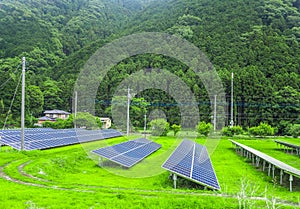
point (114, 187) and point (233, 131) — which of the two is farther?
point (233, 131)

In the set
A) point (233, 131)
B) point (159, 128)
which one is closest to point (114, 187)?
point (159, 128)

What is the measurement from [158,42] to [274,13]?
3582 cm

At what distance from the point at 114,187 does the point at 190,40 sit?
197 ft

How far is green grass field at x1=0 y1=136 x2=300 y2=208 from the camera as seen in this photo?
7.75m

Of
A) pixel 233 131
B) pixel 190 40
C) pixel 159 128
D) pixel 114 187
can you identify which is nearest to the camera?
pixel 114 187

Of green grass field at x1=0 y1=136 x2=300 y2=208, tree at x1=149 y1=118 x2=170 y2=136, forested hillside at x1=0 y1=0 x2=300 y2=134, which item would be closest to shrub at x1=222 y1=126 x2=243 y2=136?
tree at x1=149 y1=118 x2=170 y2=136

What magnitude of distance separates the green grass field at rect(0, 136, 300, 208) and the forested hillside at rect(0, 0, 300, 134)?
28.1 m

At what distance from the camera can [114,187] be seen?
10.0 metres

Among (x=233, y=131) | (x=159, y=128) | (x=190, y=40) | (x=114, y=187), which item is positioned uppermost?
(x=190, y=40)

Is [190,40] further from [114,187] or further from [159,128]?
[114,187]

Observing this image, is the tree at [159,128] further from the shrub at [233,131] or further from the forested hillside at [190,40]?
the forested hillside at [190,40]

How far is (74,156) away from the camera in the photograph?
16.5m

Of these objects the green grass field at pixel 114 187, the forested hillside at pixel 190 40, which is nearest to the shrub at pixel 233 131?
the forested hillside at pixel 190 40

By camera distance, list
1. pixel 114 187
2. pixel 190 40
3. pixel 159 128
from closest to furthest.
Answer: pixel 114 187
pixel 159 128
pixel 190 40
